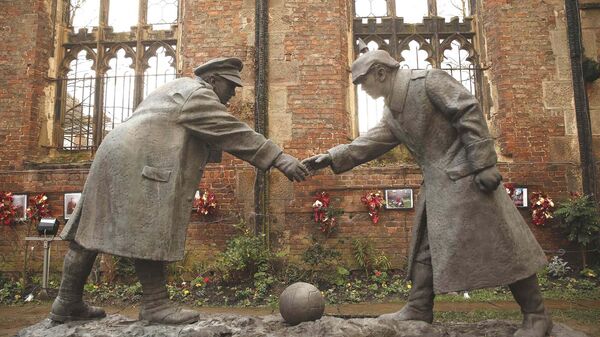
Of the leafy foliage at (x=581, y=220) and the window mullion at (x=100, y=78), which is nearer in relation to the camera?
the leafy foliage at (x=581, y=220)

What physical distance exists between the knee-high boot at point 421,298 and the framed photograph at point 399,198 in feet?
14.9

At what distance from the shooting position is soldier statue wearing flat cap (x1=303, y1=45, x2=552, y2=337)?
273cm

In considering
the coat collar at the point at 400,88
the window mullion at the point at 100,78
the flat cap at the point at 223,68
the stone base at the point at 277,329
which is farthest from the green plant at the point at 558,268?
the window mullion at the point at 100,78

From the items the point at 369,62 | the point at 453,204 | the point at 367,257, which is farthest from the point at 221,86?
the point at 367,257

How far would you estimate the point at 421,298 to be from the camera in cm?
307

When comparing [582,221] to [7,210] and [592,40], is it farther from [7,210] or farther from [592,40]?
[7,210]

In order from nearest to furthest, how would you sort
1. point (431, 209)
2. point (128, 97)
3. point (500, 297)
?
point (431, 209), point (500, 297), point (128, 97)

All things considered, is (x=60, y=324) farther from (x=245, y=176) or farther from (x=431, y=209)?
(x=245, y=176)

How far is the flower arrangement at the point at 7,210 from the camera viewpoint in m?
7.61

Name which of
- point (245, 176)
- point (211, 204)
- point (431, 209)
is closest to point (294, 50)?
point (245, 176)

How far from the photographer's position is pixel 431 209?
9.59 feet

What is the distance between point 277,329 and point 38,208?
6262 mm

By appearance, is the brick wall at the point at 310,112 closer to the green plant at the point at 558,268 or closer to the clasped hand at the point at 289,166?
the green plant at the point at 558,268

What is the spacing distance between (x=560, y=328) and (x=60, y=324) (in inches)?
125
